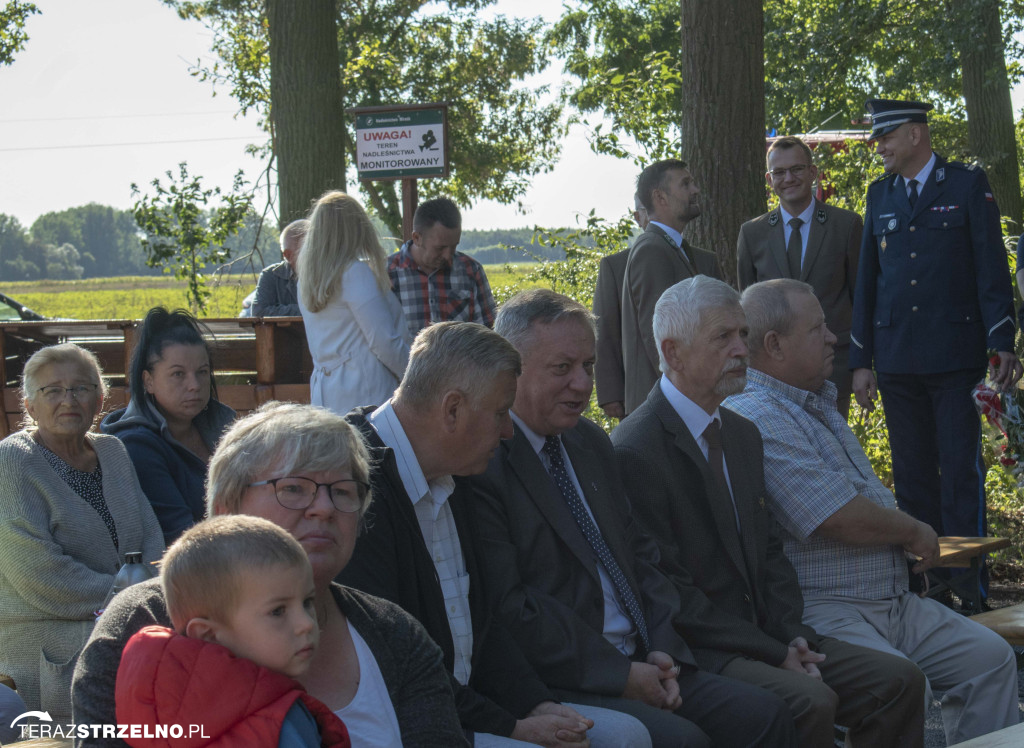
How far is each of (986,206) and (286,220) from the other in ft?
17.0

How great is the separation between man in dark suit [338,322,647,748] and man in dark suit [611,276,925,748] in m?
0.63

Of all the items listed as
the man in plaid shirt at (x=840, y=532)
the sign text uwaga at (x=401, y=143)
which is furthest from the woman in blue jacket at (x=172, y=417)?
the sign text uwaga at (x=401, y=143)

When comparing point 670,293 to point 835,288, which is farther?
point 835,288

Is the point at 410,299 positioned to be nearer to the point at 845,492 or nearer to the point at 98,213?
the point at 845,492

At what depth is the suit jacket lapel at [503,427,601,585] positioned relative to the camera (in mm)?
2926

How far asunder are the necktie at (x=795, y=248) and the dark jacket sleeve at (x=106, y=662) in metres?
4.28

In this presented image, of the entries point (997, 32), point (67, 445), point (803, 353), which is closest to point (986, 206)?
point (803, 353)

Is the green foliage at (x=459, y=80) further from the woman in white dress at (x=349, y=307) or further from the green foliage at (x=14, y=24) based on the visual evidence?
the woman in white dress at (x=349, y=307)

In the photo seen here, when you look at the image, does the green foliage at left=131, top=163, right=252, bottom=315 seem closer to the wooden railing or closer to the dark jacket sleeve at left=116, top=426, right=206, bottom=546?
the wooden railing

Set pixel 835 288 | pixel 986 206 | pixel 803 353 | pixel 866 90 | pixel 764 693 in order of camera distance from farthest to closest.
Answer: pixel 866 90
pixel 835 288
pixel 986 206
pixel 803 353
pixel 764 693

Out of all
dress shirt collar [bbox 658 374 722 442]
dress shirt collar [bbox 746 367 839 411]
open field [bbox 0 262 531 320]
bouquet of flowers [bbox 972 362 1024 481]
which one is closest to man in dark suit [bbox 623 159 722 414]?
bouquet of flowers [bbox 972 362 1024 481]

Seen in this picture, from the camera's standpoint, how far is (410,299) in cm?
629

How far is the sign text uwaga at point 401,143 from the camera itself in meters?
7.15

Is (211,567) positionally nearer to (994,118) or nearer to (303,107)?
(303,107)
